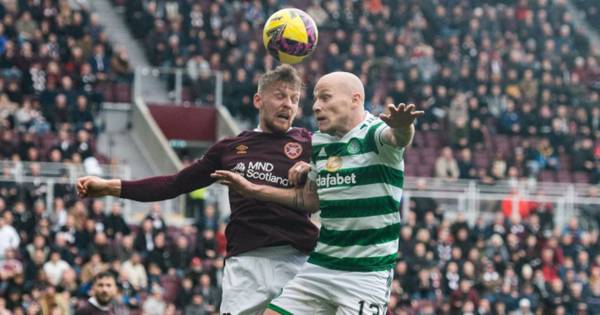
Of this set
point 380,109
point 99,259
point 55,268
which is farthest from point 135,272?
point 380,109

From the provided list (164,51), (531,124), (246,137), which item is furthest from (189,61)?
(246,137)

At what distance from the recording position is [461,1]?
32.0m

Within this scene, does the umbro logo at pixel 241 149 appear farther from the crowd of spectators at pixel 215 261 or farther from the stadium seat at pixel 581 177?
the stadium seat at pixel 581 177

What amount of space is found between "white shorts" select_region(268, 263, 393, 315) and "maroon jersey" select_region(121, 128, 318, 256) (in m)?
0.51

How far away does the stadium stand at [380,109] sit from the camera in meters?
17.7

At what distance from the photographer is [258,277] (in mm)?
7492

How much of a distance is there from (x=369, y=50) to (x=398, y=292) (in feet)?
34.3

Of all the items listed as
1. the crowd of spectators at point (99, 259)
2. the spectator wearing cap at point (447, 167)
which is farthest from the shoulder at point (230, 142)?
the spectator wearing cap at point (447, 167)

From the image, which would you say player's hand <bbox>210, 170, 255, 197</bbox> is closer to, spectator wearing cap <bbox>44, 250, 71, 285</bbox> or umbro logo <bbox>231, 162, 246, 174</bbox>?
umbro logo <bbox>231, 162, 246, 174</bbox>

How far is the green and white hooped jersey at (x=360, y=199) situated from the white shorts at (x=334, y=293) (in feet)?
0.18

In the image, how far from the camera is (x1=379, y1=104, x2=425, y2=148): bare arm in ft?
20.3

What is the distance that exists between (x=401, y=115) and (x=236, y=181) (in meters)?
1.35

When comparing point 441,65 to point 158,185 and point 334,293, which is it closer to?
point 158,185

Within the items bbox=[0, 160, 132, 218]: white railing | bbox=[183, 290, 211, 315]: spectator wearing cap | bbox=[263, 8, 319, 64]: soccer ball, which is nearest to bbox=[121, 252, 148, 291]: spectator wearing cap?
bbox=[183, 290, 211, 315]: spectator wearing cap
